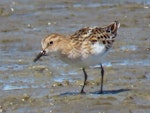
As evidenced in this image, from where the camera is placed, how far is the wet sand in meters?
9.79

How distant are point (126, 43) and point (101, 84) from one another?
10.6 feet

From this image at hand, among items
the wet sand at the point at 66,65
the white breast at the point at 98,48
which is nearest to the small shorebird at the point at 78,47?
the white breast at the point at 98,48

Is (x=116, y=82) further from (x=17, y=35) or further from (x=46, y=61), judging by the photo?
(x=17, y=35)

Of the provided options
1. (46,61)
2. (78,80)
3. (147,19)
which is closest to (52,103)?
(78,80)

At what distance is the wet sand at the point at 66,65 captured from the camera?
9.79 m

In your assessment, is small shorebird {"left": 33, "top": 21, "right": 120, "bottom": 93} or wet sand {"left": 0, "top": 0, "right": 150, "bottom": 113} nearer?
wet sand {"left": 0, "top": 0, "right": 150, "bottom": 113}

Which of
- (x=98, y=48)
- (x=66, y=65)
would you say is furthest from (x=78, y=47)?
(x=66, y=65)

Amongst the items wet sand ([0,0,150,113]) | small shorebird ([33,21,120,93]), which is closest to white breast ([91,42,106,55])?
small shorebird ([33,21,120,93])

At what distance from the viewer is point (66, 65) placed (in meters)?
12.2

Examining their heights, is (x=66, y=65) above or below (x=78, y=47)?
below

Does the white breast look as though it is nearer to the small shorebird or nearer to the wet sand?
the small shorebird

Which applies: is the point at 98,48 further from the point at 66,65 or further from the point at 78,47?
the point at 66,65

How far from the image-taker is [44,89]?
10750 millimetres

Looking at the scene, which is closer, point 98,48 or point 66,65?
point 98,48
